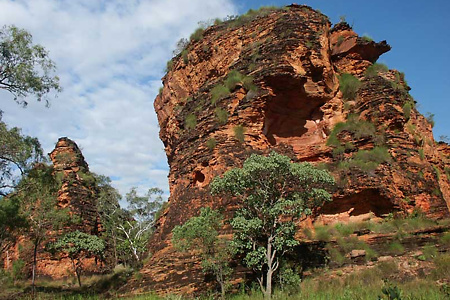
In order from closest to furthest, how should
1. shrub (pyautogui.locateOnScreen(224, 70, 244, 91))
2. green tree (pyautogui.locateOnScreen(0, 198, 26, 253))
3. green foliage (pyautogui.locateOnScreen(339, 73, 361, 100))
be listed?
green tree (pyautogui.locateOnScreen(0, 198, 26, 253)), shrub (pyautogui.locateOnScreen(224, 70, 244, 91)), green foliage (pyautogui.locateOnScreen(339, 73, 361, 100))

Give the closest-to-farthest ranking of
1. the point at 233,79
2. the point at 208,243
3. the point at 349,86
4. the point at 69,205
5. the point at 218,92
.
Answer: the point at 208,243
the point at 233,79
the point at 218,92
the point at 349,86
the point at 69,205

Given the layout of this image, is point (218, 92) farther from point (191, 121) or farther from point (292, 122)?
point (292, 122)

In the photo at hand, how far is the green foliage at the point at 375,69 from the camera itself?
771 inches

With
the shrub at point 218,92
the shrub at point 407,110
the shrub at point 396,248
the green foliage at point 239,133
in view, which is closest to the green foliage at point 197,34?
the shrub at point 218,92

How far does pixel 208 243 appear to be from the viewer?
1155cm

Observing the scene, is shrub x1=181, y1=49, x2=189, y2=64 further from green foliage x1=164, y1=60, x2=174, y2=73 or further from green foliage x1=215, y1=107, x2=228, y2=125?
green foliage x1=215, y1=107, x2=228, y2=125

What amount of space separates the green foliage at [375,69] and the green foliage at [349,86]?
27.2 inches

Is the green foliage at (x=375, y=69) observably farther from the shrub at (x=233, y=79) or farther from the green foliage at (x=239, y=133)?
the green foliage at (x=239, y=133)

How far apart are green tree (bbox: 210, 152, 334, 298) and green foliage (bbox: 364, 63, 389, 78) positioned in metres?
10.2

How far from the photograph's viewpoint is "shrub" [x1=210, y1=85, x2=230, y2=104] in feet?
57.6

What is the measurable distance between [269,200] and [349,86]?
1046 cm

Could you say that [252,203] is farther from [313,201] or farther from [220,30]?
[220,30]

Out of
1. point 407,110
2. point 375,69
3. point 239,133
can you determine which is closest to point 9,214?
point 239,133

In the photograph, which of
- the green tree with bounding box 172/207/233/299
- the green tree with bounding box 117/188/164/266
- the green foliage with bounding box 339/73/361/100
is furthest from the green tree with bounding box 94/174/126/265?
the green foliage with bounding box 339/73/361/100
